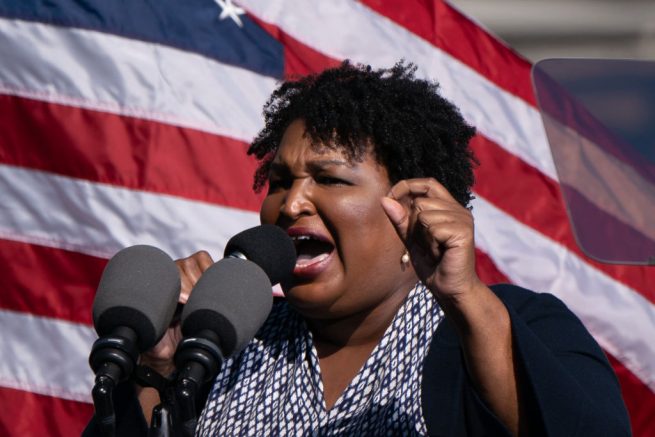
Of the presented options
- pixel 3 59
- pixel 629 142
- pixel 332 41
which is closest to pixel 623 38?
pixel 332 41

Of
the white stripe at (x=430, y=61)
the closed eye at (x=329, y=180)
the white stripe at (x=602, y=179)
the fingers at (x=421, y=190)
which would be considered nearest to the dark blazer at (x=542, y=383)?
the fingers at (x=421, y=190)

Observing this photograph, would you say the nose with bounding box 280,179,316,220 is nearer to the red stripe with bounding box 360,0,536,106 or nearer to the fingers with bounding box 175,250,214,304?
the fingers with bounding box 175,250,214,304

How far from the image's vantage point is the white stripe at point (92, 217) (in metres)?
3.37

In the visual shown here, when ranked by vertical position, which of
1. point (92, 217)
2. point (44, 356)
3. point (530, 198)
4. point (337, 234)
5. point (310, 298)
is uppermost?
point (337, 234)

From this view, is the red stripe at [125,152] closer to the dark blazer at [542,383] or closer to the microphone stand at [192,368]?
the dark blazer at [542,383]

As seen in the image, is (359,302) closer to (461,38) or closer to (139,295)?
(139,295)

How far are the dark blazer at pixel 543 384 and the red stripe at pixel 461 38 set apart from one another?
1.80 m

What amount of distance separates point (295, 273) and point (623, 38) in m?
2.44

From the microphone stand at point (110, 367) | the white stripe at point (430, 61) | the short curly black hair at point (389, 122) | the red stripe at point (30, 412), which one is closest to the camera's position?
the microphone stand at point (110, 367)

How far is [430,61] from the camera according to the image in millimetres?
3699

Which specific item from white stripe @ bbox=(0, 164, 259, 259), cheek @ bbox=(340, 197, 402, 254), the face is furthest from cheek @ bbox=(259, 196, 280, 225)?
white stripe @ bbox=(0, 164, 259, 259)

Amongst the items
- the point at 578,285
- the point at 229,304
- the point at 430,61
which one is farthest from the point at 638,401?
the point at 229,304

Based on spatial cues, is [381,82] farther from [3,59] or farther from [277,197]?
[3,59]

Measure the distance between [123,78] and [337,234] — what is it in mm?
1379
